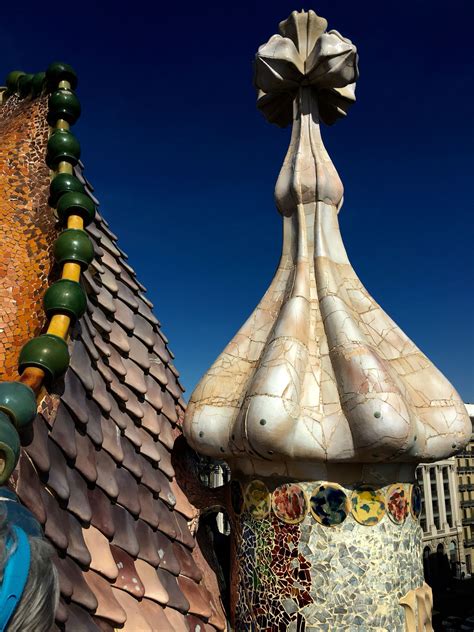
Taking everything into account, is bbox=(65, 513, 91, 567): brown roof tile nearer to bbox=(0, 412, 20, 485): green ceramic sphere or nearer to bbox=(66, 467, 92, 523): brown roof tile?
bbox=(66, 467, 92, 523): brown roof tile

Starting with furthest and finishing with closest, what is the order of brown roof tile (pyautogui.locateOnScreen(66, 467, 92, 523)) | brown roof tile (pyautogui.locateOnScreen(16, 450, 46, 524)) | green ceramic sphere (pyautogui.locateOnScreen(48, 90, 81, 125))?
green ceramic sphere (pyautogui.locateOnScreen(48, 90, 81, 125)), brown roof tile (pyautogui.locateOnScreen(66, 467, 92, 523)), brown roof tile (pyautogui.locateOnScreen(16, 450, 46, 524))

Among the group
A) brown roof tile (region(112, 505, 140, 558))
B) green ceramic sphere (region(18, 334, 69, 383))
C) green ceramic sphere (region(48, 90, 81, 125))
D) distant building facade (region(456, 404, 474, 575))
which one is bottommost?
brown roof tile (region(112, 505, 140, 558))

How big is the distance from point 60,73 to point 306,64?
1.84 meters

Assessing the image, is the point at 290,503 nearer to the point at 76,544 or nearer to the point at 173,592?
the point at 173,592

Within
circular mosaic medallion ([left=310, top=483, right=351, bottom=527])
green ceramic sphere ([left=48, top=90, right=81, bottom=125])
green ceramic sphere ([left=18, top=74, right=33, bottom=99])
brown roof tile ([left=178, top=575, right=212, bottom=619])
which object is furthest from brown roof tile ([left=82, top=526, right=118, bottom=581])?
green ceramic sphere ([left=18, top=74, right=33, bottom=99])

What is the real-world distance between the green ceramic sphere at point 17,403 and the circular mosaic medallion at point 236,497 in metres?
1.90

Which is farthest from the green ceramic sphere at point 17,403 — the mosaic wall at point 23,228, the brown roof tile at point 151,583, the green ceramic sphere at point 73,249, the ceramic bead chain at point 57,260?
the brown roof tile at point 151,583

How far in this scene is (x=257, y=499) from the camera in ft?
12.2

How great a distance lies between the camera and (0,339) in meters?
3.49

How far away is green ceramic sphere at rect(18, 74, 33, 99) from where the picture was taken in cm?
473

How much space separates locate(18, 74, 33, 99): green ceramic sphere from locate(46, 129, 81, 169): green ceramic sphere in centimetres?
93

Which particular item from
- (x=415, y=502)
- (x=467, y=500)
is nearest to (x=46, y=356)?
(x=415, y=502)

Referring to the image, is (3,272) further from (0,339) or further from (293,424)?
(293,424)

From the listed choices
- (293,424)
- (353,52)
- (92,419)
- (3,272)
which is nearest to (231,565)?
(293,424)
